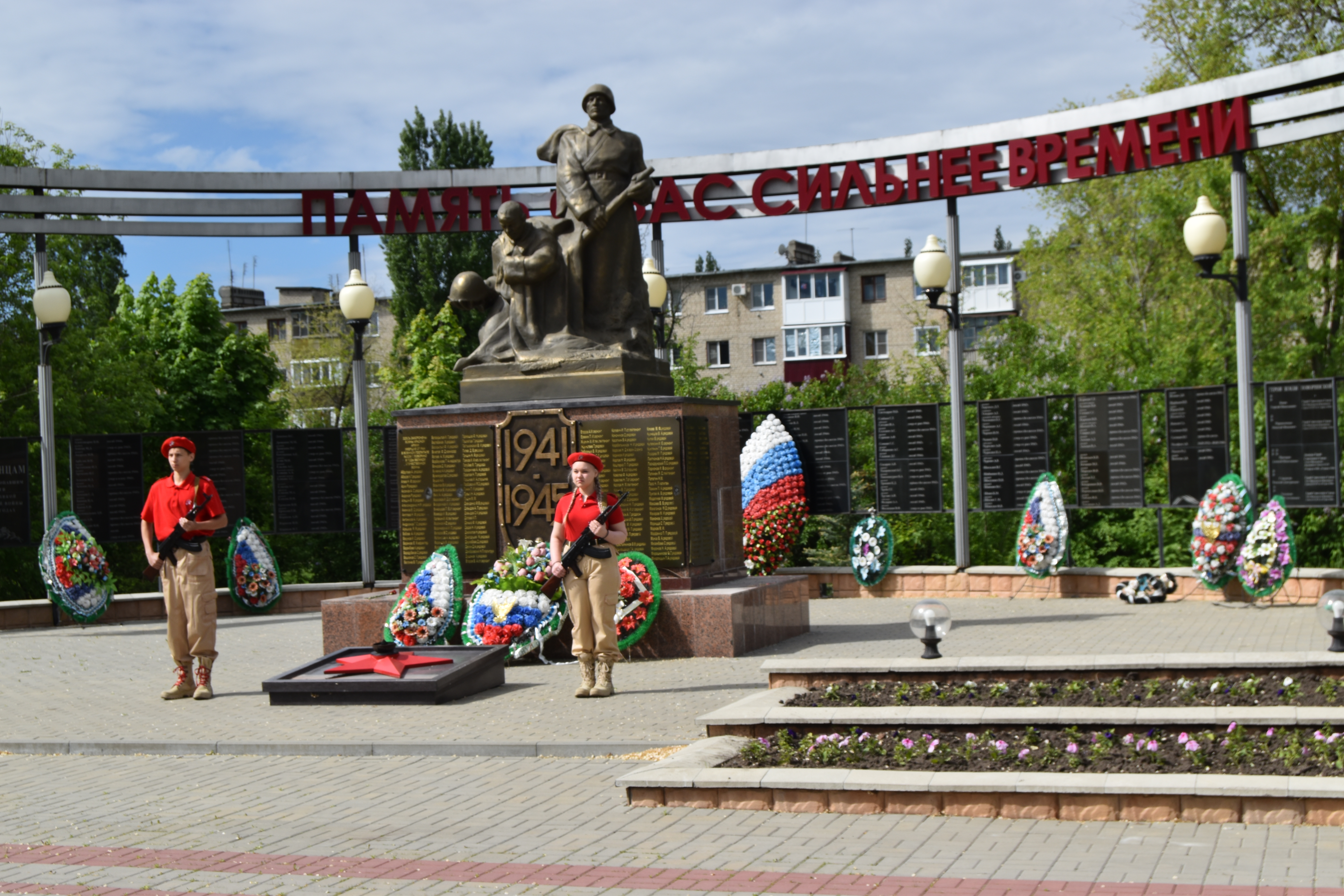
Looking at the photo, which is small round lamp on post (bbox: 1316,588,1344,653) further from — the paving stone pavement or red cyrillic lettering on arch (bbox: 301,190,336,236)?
red cyrillic lettering on arch (bbox: 301,190,336,236)

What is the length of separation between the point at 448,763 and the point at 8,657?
817 cm

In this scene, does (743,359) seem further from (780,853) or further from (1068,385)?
(780,853)

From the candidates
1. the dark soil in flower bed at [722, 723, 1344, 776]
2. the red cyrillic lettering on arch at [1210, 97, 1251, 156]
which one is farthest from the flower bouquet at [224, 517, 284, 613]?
the red cyrillic lettering on arch at [1210, 97, 1251, 156]

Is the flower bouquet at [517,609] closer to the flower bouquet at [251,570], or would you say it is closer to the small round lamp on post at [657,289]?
the small round lamp on post at [657,289]

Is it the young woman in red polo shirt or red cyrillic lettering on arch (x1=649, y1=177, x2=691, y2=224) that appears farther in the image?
red cyrillic lettering on arch (x1=649, y1=177, x2=691, y2=224)

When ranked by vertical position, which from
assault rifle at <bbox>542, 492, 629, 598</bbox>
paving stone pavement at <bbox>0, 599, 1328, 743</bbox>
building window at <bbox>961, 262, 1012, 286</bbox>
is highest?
building window at <bbox>961, 262, 1012, 286</bbox>

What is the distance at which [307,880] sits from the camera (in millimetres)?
5680

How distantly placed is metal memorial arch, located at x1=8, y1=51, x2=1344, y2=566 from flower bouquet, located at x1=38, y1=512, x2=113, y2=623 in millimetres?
669

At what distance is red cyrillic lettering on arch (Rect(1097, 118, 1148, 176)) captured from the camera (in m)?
16.2

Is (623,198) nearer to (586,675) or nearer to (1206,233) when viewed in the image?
(586,675)

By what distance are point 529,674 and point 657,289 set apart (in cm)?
749

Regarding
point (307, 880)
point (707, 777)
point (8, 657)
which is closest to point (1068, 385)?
point (8, 657)

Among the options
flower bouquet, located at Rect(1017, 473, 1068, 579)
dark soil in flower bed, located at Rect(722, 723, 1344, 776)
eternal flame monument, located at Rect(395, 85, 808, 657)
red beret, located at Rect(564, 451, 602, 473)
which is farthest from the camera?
flower bouquet, located at Rect(1017, 473, 1068, 579)

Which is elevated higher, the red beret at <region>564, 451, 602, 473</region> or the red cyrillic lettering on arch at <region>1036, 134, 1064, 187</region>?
the red cyrillic lettering on arch at <region>1036, 134, 1064, 187</region>
